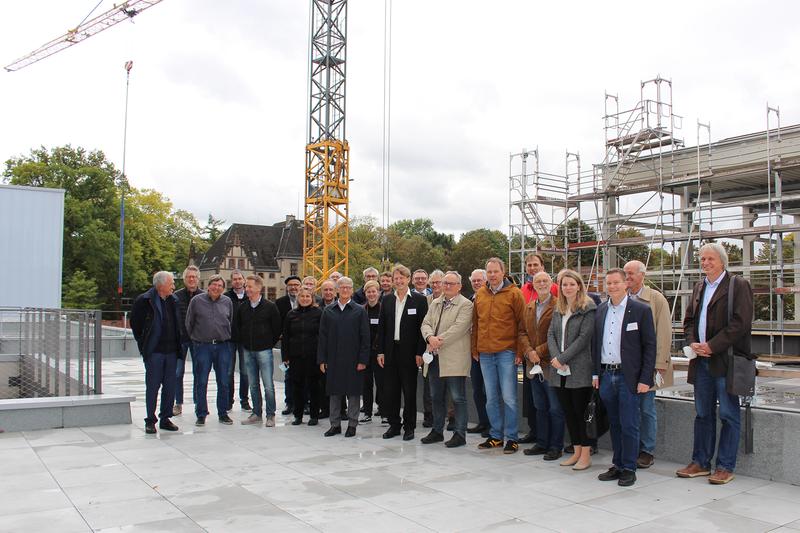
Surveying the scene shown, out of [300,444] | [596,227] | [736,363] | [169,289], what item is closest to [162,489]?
[300,444]

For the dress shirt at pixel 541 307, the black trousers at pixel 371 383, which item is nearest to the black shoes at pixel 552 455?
the dress shirt at pixel 541 307

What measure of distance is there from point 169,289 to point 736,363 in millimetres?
5682

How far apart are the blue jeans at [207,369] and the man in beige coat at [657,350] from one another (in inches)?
187

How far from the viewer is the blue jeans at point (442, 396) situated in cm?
690

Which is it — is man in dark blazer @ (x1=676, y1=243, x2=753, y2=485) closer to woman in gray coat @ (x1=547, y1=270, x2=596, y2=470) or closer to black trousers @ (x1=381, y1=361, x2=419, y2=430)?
woman in gray coat @ (x1=547, y1=270, x2=596, y2=470)

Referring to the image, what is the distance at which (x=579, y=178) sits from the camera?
2164cm

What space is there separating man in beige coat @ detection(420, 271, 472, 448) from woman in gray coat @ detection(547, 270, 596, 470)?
1.10m

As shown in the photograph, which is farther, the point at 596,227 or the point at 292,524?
the point at 596,227

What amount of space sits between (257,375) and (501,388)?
3.25m

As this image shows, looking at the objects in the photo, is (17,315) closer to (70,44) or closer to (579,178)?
(579,178)

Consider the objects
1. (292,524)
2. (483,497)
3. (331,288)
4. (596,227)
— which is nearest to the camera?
(292,524)

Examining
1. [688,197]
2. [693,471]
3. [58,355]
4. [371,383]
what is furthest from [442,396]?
[688,197]

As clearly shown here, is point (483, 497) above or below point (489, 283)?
below

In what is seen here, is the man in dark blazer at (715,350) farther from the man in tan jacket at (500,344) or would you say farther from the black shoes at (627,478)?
the man in tan jacket at (500,344)
